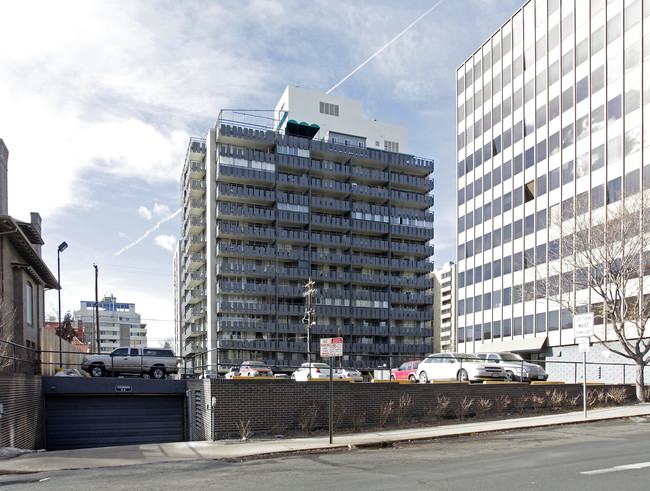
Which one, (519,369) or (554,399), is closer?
(554,399)

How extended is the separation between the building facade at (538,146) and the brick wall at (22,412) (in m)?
29.8

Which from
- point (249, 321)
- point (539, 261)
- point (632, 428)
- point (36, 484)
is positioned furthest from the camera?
point (249, 321)

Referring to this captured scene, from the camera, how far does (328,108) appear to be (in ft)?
284

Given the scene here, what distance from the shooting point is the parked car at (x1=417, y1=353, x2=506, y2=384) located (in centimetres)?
2494

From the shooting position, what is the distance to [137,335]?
198125 mm

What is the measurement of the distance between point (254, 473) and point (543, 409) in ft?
49.8

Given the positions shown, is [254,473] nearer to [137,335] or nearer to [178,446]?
[178,446]

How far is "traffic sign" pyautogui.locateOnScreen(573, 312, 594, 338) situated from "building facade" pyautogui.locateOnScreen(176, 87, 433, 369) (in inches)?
2032

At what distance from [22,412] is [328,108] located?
72.2m

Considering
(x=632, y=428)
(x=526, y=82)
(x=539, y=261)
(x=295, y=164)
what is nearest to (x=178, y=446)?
(x=632, y=428)

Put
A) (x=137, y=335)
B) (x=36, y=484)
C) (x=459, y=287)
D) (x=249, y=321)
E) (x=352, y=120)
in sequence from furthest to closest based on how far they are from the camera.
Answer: (x=137, y=335)
(x=352, y=120)
(x=249, y=321)
(x=459, y=287)
(x=36, y=484)

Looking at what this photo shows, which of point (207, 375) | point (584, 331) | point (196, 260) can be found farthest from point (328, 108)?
point (584, 331)

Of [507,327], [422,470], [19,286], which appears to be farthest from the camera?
[507,327]

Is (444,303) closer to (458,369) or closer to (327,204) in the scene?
(327,204)
